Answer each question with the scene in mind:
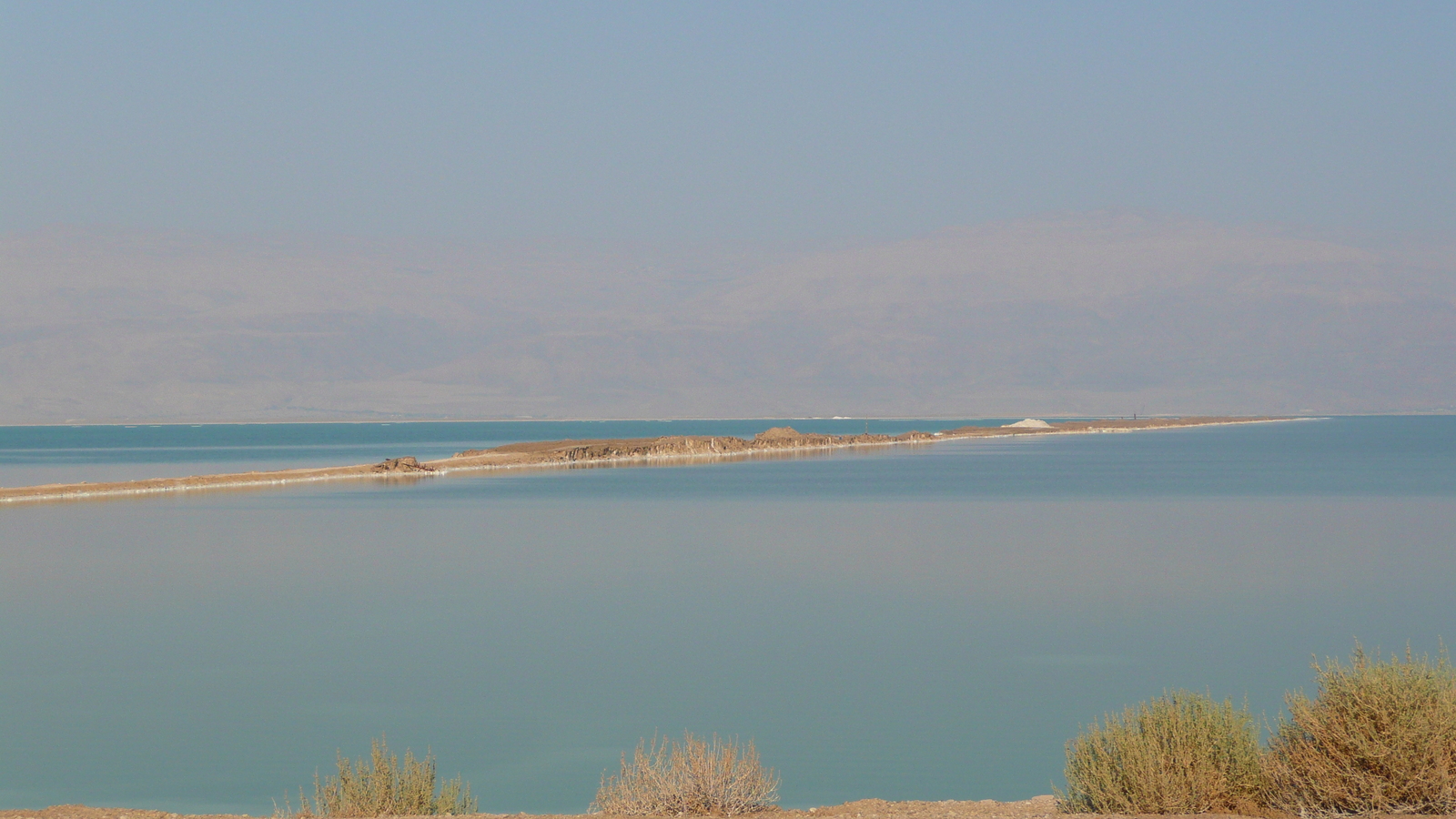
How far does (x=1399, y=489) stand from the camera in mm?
40406

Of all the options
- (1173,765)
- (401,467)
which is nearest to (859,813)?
(1173,765)

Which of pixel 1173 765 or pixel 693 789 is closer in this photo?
pixel 1173 765

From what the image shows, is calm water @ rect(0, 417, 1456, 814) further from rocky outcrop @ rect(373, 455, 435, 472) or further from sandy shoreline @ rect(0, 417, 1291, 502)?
rocky outcrop @ rect(373, 455, 435, 472)

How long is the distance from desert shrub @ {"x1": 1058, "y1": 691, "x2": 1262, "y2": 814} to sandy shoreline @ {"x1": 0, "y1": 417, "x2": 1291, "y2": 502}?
113 feet

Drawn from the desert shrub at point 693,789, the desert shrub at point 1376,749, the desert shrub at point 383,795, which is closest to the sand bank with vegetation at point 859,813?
the desert shrub at point 693,789

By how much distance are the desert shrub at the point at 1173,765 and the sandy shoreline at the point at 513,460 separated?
113ft

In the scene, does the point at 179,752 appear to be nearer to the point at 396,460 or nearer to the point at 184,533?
the point at 184,533

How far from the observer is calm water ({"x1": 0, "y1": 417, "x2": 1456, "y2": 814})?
10.8 m

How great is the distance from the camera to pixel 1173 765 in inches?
294

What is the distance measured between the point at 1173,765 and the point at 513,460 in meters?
51.0

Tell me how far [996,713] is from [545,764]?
152 inches

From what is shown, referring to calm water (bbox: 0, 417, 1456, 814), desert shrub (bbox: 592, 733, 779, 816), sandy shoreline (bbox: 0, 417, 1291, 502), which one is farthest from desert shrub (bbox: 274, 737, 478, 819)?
sandy shoreline (bbox: 0, 417, 1291, 502)

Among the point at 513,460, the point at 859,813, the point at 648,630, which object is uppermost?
the point at 513,460

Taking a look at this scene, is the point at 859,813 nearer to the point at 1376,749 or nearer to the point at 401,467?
the point at 1376,749
